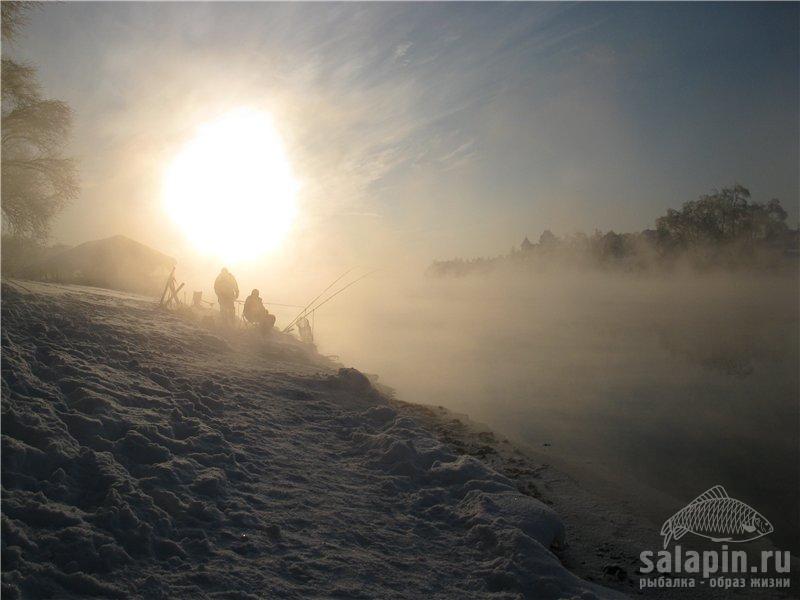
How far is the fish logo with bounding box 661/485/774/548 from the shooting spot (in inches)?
280

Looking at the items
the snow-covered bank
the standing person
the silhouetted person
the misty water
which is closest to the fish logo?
the misty water

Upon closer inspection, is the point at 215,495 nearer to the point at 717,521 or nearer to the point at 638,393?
the point at 717,521

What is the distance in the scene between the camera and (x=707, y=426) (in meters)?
12.7

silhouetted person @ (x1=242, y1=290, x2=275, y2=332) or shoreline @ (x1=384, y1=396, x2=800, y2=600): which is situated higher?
silhouetted person @ (x1=242, y1=290, x2=275, y2=332)

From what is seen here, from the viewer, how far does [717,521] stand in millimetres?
7809

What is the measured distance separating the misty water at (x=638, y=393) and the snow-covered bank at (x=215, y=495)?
3978mm

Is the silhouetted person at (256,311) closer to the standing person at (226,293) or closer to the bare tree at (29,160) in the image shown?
the standing person at (226,293)

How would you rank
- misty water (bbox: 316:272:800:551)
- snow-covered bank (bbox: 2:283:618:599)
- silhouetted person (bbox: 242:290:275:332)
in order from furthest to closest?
1. silhouetted person (bbox: 242:290:275:332)
2. misty water (bbox: 316:272:800:551)
3. snow-covered bank (bbox: 2:283:618:599)

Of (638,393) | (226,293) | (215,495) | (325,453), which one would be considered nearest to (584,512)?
(325,453)

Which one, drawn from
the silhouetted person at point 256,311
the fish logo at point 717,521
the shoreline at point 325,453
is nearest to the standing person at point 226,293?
the silhouetted person at point 256,311

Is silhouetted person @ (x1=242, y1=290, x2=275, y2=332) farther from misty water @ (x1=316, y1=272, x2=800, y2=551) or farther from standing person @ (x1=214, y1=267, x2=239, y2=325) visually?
misty water @ (x1=316, y1=272, x2=800, y2=551)

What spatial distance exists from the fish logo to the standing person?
13476mm

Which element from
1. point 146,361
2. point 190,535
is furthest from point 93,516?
point 146,361

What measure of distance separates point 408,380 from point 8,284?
1347cm
